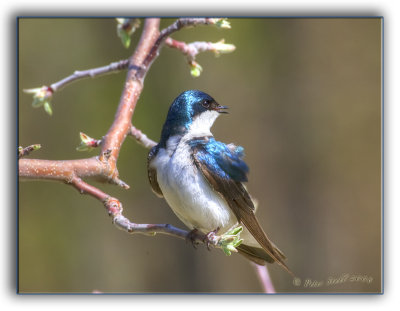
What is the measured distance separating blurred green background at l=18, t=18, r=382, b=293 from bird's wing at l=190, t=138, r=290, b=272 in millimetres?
418

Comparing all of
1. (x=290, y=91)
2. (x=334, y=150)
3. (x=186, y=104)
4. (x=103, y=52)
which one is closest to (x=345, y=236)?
(x=334, y=150)

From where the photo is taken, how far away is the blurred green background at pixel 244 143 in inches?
94.0

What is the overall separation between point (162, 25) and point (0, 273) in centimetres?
124

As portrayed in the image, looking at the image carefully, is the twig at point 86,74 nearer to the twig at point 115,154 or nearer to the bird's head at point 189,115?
the twig at point 115,154

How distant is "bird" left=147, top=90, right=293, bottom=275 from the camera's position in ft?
5.91

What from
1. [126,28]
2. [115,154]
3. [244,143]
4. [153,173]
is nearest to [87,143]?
[115,154]

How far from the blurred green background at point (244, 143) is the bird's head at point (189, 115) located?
31 cm

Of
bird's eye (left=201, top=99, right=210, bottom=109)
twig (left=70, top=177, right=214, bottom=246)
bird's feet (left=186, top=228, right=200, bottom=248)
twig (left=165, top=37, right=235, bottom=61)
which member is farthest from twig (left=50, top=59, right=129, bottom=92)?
bird's feet (left=186, top=228, right=200, bottom=248)

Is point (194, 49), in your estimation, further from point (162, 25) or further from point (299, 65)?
point (299, 65)

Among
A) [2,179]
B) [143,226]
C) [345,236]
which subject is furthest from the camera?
[345,236]

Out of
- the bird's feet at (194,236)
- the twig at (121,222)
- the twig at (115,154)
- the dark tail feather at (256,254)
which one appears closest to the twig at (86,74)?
the twig at (115,154)

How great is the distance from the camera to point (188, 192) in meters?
1.78

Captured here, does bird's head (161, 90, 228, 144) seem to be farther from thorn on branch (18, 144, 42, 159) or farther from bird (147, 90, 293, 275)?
thorn on branch (18, 144, 42, 159)

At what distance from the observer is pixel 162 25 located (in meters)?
2.72
